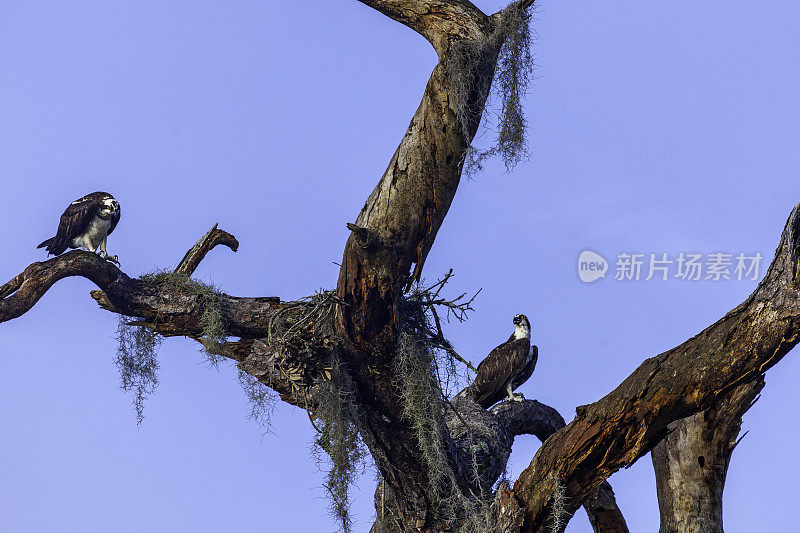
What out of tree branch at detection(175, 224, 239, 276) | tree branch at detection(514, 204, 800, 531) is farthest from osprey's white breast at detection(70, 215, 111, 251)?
tree branch at detection(514, 204, 800, 531)

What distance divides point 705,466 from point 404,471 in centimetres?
233

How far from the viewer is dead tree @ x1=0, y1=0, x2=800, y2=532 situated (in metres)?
4.14

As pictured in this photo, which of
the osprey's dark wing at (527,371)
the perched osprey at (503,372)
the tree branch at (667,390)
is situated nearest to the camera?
the tree branch at (667,390)

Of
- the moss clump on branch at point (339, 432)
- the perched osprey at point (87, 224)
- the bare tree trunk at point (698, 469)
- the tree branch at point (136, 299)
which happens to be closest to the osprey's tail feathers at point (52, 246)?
→ the perched osprey at point (87, 224)

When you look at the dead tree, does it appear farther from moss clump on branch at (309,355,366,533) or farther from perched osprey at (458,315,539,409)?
perched osprey at (458,315,539,409)

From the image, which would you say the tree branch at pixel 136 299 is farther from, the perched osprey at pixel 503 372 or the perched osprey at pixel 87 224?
the perched osprey at pixel 503 372

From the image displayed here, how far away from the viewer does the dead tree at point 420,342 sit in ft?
13.6

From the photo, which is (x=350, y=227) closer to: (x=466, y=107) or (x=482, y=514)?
(x=466, y=107)

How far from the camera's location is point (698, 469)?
20.4 ft

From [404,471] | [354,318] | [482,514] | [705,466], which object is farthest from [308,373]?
[705,466]

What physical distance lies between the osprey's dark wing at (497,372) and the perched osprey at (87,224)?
126 inches

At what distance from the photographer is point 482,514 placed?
17.0ft

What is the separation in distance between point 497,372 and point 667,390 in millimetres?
3316

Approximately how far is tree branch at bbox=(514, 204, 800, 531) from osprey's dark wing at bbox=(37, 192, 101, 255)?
3.82 m
